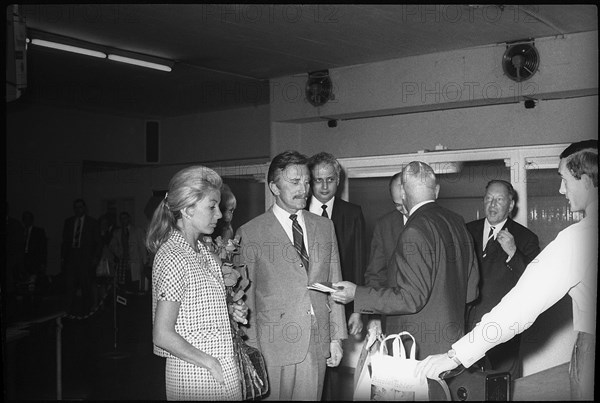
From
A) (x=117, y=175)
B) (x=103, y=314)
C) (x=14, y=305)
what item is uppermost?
(x=117, y=175)

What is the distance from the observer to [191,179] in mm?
2629

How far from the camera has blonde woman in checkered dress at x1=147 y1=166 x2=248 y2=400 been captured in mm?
2402

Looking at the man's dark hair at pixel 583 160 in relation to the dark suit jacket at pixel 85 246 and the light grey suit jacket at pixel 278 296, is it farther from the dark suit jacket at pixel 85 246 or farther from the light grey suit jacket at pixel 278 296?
the dark suit jacket at pixel 85 246

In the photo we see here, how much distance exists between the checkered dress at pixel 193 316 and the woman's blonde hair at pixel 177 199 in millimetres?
76

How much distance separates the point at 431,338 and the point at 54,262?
319 inches

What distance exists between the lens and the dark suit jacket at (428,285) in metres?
3.05

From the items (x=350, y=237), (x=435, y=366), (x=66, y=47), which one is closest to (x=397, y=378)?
(x=435, y=366)

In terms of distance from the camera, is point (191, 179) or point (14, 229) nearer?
point (191, 179)

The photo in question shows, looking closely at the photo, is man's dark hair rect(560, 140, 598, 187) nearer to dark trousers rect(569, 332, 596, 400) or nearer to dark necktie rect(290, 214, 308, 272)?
dark trousers rect(569, 332, 596, 400)

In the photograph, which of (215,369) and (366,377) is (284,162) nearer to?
(366,377)

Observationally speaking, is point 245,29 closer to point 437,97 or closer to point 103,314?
point 437,97

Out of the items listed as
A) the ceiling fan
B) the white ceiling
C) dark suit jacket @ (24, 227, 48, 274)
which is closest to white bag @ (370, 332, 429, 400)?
the white ceiling

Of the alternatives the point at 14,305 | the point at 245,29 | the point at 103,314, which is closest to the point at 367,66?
the point at 245,29

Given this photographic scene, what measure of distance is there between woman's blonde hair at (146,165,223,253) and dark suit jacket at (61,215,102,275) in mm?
4485
